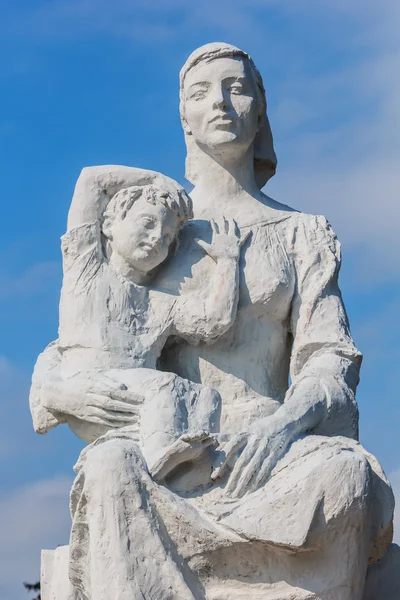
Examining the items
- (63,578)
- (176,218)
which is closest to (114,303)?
(176,218)

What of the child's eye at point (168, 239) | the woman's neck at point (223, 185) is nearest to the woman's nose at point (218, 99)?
the woman's neck at point (223, 185)

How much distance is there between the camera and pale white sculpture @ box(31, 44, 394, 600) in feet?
29.3

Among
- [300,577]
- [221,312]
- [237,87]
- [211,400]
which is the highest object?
[237,87]

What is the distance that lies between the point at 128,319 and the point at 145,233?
48 cm

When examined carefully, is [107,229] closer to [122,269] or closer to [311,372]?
[122,269]

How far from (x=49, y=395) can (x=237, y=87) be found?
2.14 meters

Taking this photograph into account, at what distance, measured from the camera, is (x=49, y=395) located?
32.0 ft

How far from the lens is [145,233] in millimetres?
9859

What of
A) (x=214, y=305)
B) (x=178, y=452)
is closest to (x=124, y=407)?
(x=178, y=452)

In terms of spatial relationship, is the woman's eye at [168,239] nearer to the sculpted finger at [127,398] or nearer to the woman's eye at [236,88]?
the sculpted finger at [127,398]

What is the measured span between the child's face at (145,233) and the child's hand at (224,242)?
32cm

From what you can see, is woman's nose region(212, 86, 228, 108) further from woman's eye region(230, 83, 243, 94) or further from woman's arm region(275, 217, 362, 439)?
woman's arm region(275, 217, 362, 439)

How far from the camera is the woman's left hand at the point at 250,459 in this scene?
913 centimetres

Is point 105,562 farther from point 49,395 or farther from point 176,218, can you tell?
point 176,218
